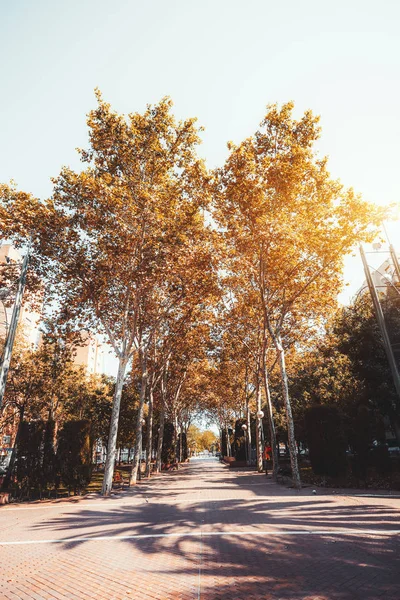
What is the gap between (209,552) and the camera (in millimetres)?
6215

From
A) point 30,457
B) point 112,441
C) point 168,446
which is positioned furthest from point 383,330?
point 168,446

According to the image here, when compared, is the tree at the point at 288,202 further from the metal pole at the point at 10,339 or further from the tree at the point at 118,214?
the metal pole at the point at 10,339

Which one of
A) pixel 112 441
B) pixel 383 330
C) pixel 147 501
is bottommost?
pixel 147 501

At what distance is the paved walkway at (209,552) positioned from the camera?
15.3ft

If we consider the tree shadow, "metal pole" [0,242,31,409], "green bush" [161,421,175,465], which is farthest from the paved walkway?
"green bush" [161,421,175,465]

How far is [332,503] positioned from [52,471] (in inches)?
483

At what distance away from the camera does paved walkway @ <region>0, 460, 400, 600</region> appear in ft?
15.3

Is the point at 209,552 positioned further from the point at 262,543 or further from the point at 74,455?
the point at 74,455

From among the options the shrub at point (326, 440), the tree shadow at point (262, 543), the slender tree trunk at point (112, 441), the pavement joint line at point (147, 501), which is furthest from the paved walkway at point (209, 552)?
the shrub at point (326, 440)

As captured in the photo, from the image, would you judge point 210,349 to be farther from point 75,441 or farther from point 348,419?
point 75,441

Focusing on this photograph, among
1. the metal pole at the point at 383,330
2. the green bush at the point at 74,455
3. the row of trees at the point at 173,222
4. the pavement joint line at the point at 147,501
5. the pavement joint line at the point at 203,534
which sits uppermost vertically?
the row of trees at the point at 173,222

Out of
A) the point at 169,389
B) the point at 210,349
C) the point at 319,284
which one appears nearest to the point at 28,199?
the point at 319,284

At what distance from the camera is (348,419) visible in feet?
62.7

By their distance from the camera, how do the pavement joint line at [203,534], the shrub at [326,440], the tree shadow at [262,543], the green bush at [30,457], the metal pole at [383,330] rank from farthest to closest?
the shrub at [326,440]
the green bush at [30,457]
the metal pole at [383,330]
the pavement joint line at [203,534]
the tree shadow at [262,543]
